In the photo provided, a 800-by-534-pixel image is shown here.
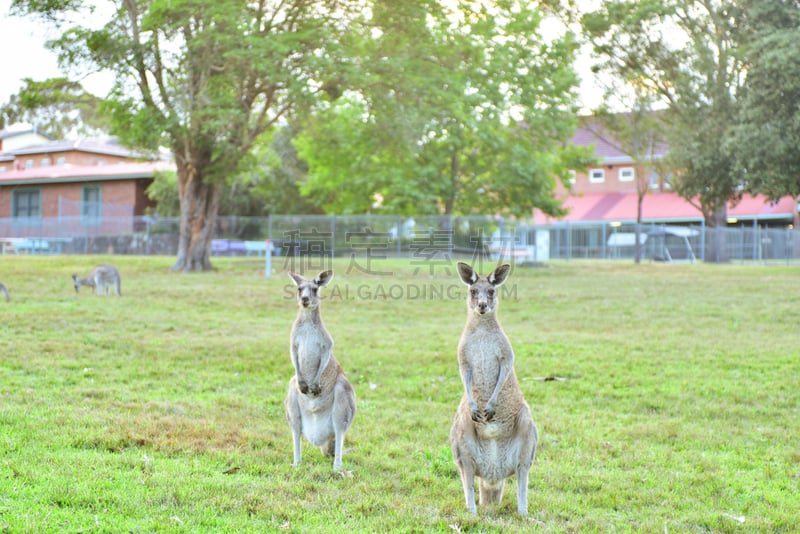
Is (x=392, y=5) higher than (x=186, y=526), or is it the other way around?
(x=392, y=5)

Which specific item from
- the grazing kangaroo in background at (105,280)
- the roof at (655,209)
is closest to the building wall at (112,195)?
the roof at (655,209)

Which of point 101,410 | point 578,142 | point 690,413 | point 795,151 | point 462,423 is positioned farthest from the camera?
point 578,142

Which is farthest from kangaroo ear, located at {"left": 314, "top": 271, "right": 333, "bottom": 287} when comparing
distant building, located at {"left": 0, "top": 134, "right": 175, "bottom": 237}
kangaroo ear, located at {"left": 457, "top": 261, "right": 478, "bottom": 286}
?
distant building, located at {"left": 0, "top": 134, "right": 175, "bottom": 237}

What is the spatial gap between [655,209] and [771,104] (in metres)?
22.6

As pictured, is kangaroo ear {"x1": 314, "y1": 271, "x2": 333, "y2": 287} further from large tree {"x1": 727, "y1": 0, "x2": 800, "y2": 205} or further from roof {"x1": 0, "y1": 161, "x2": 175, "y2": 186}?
roof {"x1": 0, "y1": 161, "x2": 175, "y2": 186}

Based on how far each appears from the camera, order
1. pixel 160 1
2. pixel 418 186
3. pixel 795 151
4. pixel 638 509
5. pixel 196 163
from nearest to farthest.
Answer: pixel 638 509 < pixel 160 1 < pixel 795 151 < pixel 196 163 < pixel 418 186

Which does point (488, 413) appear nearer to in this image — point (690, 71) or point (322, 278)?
point (322, 278)

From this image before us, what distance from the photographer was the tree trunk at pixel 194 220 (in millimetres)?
24875

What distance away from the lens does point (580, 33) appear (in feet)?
111

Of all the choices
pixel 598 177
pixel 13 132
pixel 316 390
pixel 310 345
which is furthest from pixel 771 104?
pixel 13 132

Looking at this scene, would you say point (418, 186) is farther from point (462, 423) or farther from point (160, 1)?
point (462, 423)

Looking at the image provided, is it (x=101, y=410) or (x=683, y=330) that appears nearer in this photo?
(x=101, y=410)

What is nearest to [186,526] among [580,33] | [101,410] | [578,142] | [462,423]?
[462,423]

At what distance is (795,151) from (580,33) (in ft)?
44.7
